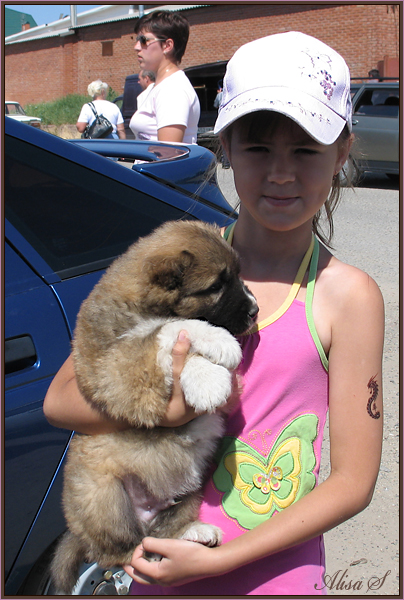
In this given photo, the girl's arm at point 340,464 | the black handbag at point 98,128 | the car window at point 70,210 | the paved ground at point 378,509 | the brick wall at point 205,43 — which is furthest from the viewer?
the brick wall at point 205,43

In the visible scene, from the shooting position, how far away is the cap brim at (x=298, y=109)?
5.15 feet

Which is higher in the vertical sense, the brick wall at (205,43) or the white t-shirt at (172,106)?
the brick wall at (205,43)

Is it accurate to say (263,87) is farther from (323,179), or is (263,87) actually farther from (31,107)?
(31,107)

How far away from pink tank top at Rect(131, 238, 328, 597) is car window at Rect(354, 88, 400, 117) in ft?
46.5

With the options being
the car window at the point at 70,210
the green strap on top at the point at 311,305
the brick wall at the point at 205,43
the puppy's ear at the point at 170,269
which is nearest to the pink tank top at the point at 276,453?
the green strap on top at the point at 311,305

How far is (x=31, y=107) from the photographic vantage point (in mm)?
39125

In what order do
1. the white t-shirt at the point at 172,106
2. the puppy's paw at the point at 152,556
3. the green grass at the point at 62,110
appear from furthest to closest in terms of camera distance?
the green grass at the point at 62,110 → the white t-shirt at the point at 172,106 → the puppy's paw at the point at 152,556

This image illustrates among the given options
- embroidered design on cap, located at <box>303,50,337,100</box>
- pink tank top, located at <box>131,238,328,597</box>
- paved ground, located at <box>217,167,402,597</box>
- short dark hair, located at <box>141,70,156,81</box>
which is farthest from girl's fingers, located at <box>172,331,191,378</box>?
short dark hair, located at <box>141,70,156,81</box>

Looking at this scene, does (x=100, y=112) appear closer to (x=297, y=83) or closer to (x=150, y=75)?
(x=150, y=75)

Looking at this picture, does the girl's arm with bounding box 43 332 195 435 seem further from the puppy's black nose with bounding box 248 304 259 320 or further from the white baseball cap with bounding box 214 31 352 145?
the white baseball cap with bounding box 214 31 352 145

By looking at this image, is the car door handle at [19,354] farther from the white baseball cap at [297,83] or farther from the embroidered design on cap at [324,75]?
the embroidered design on cap at [324,75]

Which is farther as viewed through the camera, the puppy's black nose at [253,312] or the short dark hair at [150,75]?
the short dark hair at [150,75]

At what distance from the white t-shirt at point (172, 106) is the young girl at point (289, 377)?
10.7 feet

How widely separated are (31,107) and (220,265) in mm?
41825
